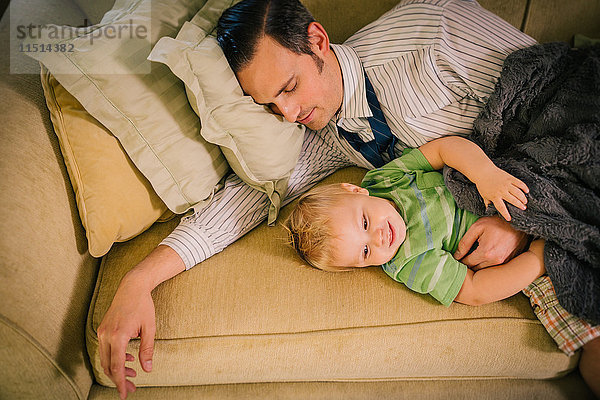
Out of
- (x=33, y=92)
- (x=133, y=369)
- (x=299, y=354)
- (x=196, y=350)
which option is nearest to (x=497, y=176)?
(x=299, y=354)

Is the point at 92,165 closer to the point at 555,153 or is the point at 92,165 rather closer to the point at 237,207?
the point at 237,207

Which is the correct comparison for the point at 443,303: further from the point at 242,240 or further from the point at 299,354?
the point at 242,240

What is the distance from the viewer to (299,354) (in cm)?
118

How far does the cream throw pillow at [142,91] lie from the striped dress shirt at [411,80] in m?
0.11

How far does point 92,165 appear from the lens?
3.94 feet

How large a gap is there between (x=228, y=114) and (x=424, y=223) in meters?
0.62

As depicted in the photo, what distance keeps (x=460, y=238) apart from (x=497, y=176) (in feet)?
0.67

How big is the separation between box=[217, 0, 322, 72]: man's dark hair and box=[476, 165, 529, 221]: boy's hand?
61 cm

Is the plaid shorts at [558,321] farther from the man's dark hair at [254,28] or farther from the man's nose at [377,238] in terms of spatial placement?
the man's dark hair at [254,28]

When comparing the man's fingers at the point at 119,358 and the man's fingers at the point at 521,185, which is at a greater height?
the man's fingers at the point at 521,185

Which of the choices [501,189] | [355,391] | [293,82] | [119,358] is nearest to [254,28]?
[293,82]

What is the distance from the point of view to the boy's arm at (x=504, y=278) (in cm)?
113

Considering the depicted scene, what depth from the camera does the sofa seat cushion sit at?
3.79 ft

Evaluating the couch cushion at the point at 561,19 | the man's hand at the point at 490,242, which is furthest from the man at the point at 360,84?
the couch cushion at the point at 561,19
